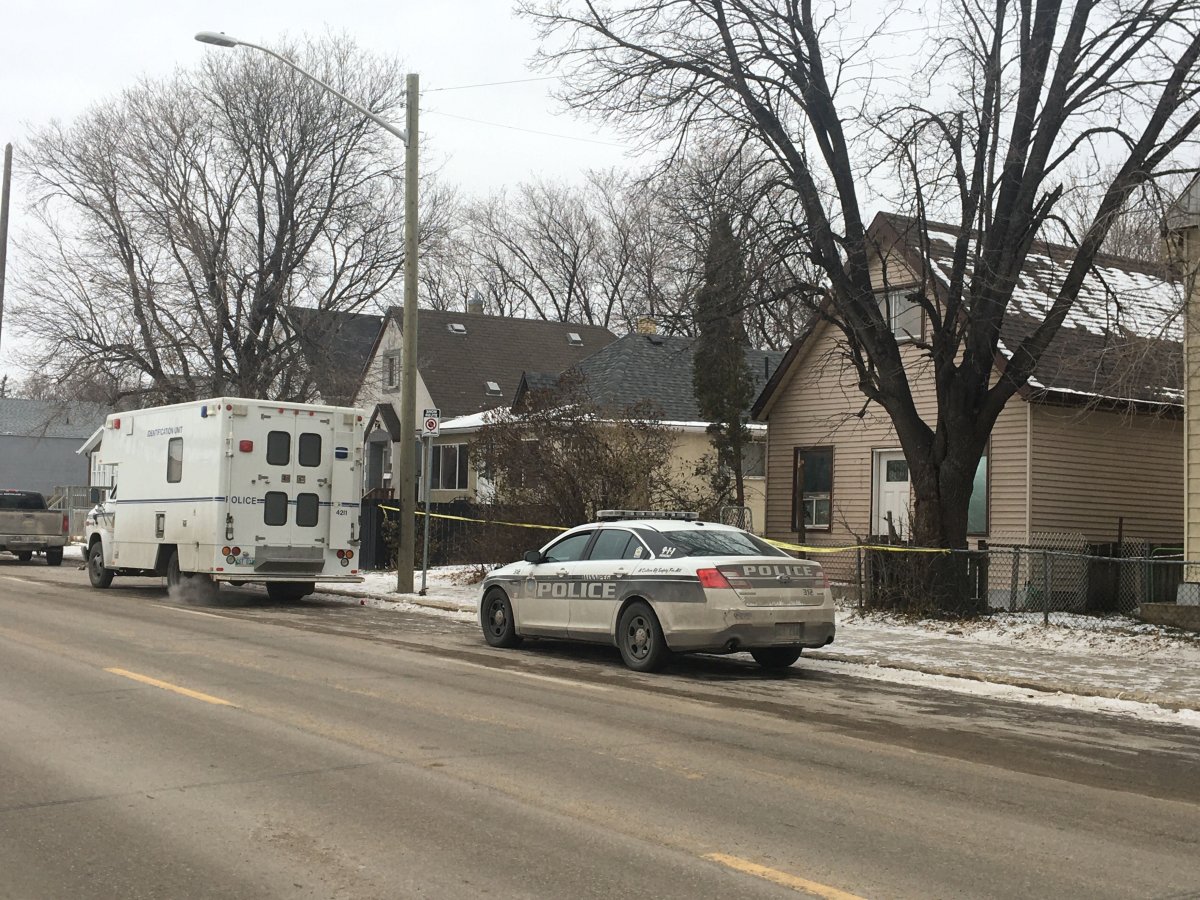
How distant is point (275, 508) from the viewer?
67.3 ft

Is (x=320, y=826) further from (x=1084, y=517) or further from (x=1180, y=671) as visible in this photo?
(x=1084, y=517)

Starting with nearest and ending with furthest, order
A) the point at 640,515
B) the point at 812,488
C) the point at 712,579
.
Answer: the point at 712,579 → the point at 640,515 → the point at 812,488

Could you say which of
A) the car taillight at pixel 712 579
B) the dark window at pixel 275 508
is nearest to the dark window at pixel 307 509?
the dark window at pixel 275 508

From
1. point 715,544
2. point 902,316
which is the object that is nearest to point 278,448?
point 715,544

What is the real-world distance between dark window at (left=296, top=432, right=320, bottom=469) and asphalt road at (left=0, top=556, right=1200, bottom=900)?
25.5 ft

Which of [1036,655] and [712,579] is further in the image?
[1036,655]

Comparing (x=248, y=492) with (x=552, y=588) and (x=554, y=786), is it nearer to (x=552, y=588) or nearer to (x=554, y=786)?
(x=552, y=588)

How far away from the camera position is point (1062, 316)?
17.3 metres

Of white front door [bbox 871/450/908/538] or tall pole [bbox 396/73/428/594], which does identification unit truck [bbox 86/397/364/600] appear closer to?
tall pole [bbox 396/73/428/594]

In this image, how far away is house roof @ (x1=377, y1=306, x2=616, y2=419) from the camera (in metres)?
46.1

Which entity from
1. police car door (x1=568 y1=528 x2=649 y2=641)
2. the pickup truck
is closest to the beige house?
police car door (x1=568 y1=528 x2=649 y2=641)

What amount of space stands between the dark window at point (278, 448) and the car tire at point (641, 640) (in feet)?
29.2

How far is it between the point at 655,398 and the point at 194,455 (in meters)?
16.6

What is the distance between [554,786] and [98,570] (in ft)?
60.6
